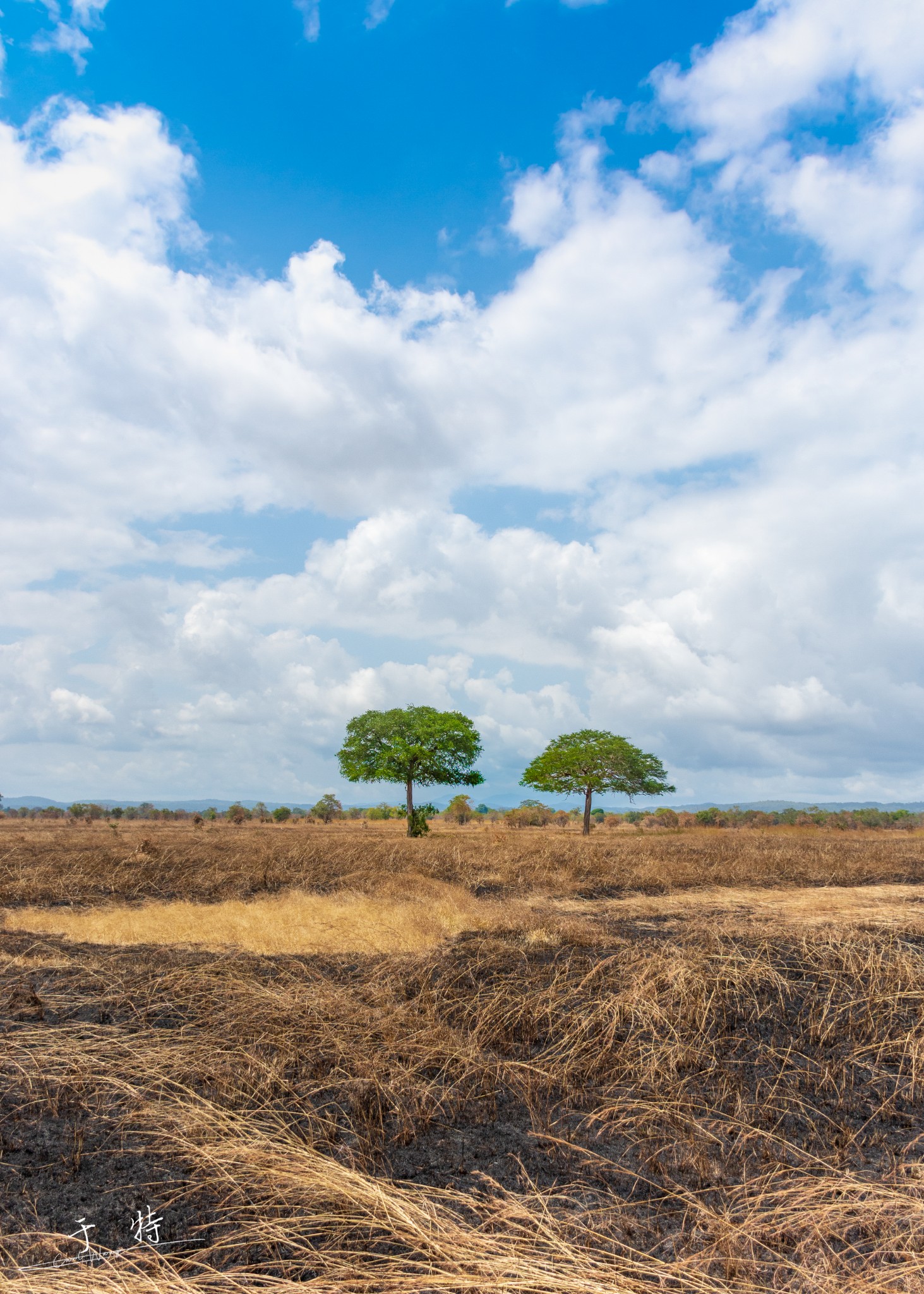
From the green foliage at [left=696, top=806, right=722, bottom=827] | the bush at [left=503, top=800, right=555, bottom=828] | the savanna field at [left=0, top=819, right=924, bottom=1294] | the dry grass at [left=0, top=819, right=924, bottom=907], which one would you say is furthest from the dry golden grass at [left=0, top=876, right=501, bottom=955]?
the green foliage at [left=696, top=806, right=722, bottom=827]

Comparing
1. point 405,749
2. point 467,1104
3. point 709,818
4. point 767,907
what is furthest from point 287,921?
point 709,818

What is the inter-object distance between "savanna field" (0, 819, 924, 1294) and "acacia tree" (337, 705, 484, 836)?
25841 mm

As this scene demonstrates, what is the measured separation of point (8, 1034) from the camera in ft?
25.3

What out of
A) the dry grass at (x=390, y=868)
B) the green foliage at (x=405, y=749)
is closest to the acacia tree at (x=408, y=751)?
the green foliage at (x=405, y=749)

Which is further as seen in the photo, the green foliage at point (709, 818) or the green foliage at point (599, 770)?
the green foliage at point (709, 818)

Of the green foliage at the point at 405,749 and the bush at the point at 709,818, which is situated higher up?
the green foliage at the point at 405,749

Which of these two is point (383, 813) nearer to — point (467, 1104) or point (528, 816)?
point (528, 816)

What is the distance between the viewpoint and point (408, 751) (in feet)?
130

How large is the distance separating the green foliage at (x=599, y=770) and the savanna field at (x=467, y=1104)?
3586cm

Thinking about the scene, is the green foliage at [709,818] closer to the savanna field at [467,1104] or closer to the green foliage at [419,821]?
the green foliage at [419,821]

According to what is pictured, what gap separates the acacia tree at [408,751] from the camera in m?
39.8

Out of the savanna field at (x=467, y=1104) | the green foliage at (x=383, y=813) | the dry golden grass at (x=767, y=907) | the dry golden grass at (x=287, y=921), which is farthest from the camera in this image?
the green foliage at (x=383, y=813)

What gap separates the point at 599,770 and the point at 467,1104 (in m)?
44.8

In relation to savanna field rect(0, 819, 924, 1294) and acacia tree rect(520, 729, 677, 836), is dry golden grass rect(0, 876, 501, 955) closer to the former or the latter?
savanna field rect(0, 819, 924, 1294)
